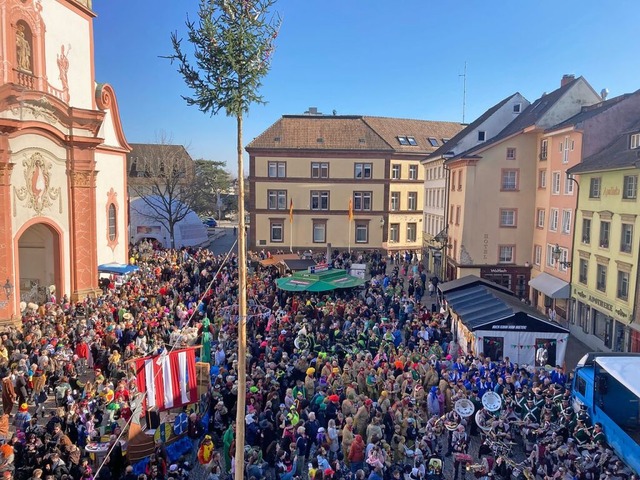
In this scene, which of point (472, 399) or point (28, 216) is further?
point (28, 216)

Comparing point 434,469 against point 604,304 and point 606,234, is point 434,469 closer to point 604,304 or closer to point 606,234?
point 604,304

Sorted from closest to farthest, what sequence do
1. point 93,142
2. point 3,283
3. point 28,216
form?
point 3,283
point 28,216
point 93,142

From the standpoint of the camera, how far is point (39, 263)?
25.8 meters

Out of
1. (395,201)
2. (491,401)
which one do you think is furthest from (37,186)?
(395,201)

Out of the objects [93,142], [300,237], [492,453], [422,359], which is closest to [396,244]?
[300,237]

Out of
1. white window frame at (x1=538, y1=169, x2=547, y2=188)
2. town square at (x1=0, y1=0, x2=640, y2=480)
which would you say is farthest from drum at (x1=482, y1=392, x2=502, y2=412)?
white window frame at (x1=538, y1=169, x2=547, y2=188)

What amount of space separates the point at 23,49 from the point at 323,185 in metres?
29.9

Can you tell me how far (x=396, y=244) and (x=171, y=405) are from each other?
42310 mm

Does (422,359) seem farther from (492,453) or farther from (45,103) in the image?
(45,103)

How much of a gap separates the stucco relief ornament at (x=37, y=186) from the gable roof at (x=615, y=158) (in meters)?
25.0

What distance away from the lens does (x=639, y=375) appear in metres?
13.3

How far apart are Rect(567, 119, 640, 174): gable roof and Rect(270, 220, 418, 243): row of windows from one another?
2461 cm

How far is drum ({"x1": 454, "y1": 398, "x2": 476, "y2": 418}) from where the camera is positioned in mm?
13441

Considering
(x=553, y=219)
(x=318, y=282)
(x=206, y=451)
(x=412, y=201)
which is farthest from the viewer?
(x=412, y=201)
